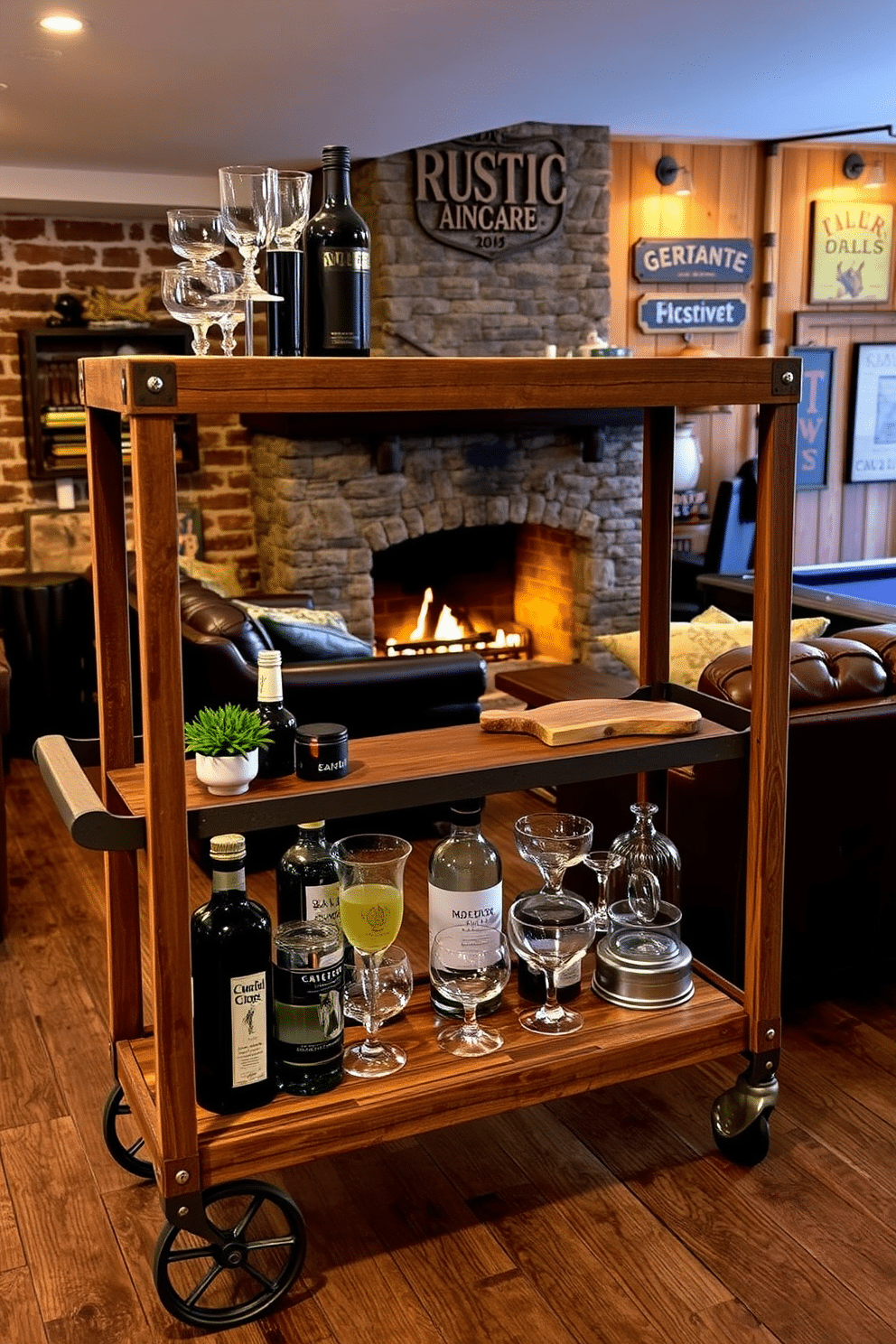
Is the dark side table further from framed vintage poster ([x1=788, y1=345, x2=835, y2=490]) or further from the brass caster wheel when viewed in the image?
framed vintage poster ([x1=788, y1=345, x2=835, y2=490])

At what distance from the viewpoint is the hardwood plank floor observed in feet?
6.77

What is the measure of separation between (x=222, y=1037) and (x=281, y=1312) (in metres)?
0.45

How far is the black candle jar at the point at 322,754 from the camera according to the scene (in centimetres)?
206

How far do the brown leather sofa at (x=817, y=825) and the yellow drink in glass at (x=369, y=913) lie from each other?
3.04 ft

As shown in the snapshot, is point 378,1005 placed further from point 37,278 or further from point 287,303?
point 37,278

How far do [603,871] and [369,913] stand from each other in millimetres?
518

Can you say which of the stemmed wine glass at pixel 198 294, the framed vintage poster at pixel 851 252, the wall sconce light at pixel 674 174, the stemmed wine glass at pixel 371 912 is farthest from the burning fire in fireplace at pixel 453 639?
the stemmed wine glass at pixel 198 294

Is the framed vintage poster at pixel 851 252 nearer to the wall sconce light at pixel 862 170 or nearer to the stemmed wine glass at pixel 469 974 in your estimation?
the wall sconce light at pixel 862 170

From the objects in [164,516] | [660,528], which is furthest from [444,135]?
[164,516]

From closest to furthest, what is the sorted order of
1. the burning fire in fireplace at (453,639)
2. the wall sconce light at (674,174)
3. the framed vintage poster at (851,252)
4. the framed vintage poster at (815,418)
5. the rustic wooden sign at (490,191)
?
the rustic wooden sign at (490,191), the burning fire in fireplace at (453,639), the wall sconce light at (674,174), the framed vintage poster at (851,252), the framed vintage poster at (815,418)

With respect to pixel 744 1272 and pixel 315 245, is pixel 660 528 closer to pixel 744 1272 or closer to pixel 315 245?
pixel 315 245

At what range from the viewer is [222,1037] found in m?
2.05

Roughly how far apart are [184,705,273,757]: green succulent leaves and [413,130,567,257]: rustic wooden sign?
14.1 feet

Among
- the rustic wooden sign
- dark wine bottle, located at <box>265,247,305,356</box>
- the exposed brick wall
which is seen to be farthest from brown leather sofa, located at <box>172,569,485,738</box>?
the rustic wooden sign
